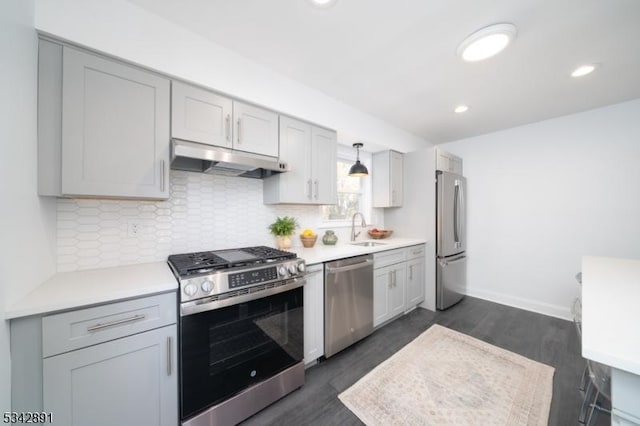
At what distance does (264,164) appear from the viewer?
68.3 inches

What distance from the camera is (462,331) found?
101 inches

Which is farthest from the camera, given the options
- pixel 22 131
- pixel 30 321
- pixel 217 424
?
pixel 217 424

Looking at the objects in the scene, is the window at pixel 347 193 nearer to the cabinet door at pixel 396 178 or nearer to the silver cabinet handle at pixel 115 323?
the cabinet door at pixel 396 178

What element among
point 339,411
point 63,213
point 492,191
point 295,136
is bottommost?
point 339,411

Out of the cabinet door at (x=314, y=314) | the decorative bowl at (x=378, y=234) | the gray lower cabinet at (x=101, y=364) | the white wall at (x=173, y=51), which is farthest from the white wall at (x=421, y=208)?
the gray lower cabinet at (x=101, y=364)

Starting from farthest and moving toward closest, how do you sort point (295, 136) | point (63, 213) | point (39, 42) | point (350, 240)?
point (350, 240) → point (295, 136) → point (63, 213) → point (39, 42)

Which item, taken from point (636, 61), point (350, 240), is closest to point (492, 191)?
point (636, 61)

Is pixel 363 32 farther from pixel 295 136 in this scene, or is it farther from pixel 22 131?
pixel 22 131

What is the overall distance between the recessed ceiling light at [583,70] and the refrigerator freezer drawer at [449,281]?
91.8 inches

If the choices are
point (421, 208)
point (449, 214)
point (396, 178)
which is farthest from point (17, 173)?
point (449, 214)

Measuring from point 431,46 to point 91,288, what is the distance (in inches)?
108

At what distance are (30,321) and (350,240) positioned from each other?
112 inches

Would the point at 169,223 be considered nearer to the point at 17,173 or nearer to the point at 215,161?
the point at 215,161

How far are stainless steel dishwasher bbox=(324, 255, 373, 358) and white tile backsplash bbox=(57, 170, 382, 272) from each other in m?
0.79
